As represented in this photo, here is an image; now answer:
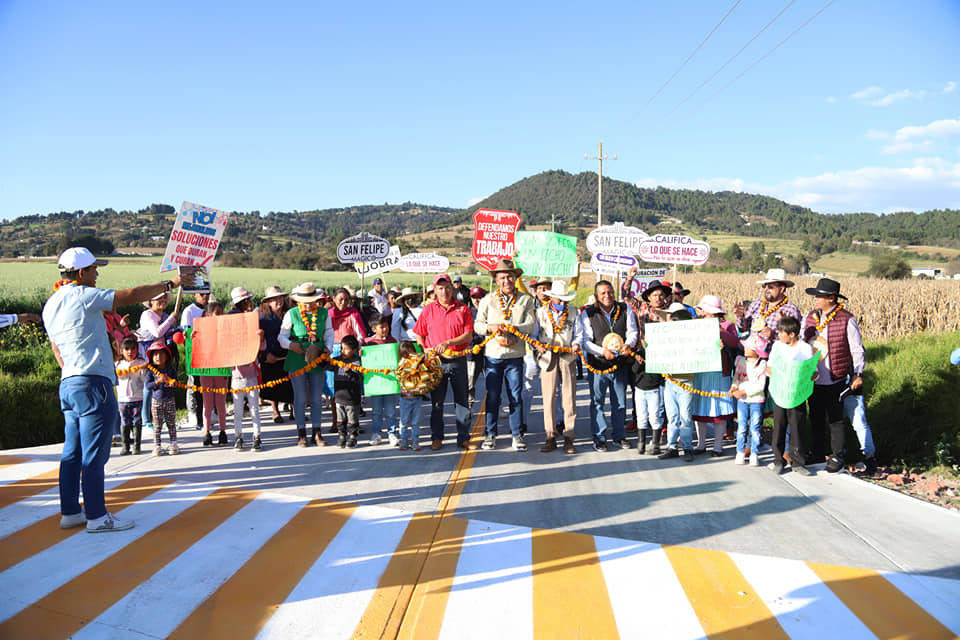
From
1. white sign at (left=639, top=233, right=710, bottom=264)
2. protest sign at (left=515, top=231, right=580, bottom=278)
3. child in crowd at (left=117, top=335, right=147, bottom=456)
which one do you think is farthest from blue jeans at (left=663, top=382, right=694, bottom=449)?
child in crowd at (left=117, top=335, right=147, bottom=456)

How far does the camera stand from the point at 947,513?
6113 mm

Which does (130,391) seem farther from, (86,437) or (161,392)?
(86,437)

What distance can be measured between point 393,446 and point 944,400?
7.57 meters

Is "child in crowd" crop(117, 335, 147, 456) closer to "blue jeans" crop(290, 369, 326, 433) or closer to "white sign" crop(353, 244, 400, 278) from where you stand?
"blue jeans" crop(290, 369, 326, 433)

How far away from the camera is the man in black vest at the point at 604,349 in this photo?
8602mm

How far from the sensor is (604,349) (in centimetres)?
845

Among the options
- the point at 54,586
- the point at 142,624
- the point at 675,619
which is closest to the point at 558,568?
the point at 675,619

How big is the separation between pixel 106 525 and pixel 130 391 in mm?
3076

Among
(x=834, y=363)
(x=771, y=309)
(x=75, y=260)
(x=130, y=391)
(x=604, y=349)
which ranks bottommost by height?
(x=130, y=391)

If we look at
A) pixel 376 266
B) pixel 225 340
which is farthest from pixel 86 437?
pixel 376 266

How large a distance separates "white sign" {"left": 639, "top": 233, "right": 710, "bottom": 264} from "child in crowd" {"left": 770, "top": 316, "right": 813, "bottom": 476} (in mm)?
6315

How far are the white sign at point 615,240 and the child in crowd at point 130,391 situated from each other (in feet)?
34.6

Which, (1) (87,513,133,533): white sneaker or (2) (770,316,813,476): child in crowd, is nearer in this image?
(1) (87,513,133,533): white sneaker

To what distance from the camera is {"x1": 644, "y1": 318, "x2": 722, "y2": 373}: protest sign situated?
26.2 feet
